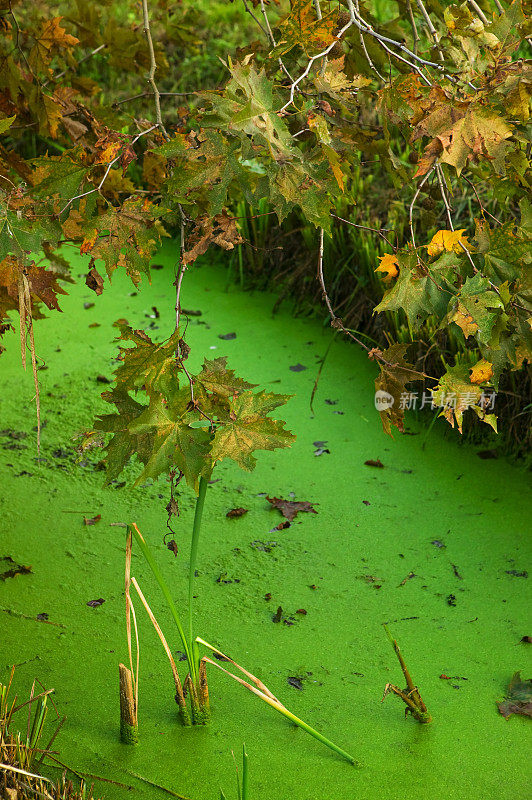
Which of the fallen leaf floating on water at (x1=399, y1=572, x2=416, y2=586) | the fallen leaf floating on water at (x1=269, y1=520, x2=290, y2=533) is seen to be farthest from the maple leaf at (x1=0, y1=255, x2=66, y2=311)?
the fallen leaf floating on water at (x1=399, y1=572, x2=416, y2=586)

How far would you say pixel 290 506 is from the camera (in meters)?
1.82

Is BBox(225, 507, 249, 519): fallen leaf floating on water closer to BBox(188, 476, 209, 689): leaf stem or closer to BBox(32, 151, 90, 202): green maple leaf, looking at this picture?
BBox(188, 476, 209, 689): leaf stem

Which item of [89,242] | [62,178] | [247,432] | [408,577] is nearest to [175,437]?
[247,432]

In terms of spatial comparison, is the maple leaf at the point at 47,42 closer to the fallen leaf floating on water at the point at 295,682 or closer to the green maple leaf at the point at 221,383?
the green maple leaf at the point at 221,383

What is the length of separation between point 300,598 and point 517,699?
425mm

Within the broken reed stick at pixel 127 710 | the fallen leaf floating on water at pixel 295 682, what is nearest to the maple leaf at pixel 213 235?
the broken reed stick at pixel 127 710

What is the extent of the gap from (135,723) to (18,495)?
2.49ft

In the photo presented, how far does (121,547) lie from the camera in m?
1.69

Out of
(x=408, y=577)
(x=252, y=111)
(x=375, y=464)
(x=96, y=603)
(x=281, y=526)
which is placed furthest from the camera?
(x=375, y=464)

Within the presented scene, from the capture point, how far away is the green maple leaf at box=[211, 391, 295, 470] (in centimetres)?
94

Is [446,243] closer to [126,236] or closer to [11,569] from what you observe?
[126,236]

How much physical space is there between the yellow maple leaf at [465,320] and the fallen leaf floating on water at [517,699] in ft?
2.35

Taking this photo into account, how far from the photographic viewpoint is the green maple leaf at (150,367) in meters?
0.93

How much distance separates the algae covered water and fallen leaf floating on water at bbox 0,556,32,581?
15 millimetres
